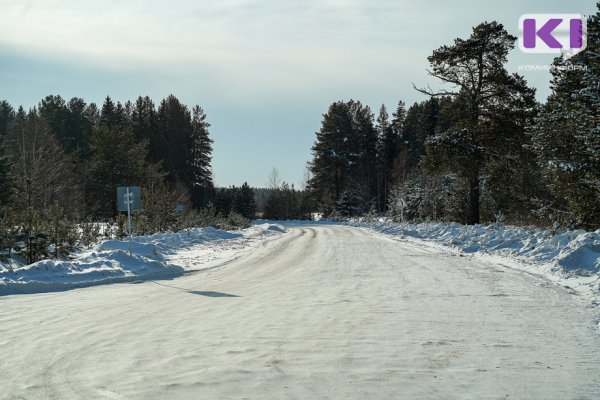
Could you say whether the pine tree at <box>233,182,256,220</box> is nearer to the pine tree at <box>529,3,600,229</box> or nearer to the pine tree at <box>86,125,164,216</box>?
the pine tree at <box>86,125,164,216</box>

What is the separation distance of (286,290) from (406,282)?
9.55 feet

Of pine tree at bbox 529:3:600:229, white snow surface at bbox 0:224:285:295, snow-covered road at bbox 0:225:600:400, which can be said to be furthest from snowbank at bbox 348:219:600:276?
white snow surface at bbox 0:224:285:295

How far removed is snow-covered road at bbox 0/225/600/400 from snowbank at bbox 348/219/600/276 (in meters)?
1.24

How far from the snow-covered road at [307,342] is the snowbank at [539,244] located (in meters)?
1.24

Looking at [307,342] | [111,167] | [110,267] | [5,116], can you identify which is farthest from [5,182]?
[5,116]

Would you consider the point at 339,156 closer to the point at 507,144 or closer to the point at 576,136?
the point at 507,144

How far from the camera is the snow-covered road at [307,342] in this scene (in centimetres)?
477

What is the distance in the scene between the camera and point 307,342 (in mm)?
6371

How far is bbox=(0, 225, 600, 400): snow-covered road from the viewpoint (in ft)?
15.6

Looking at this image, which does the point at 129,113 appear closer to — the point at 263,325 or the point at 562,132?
the point at 562,132

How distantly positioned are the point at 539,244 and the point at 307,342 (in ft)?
36.4

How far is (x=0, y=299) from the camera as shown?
32.9 feet

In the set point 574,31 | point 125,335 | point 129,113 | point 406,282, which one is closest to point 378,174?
point 129,113

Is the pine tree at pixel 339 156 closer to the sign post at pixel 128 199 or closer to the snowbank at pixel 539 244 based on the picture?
the snowbank at pixel 539 244
